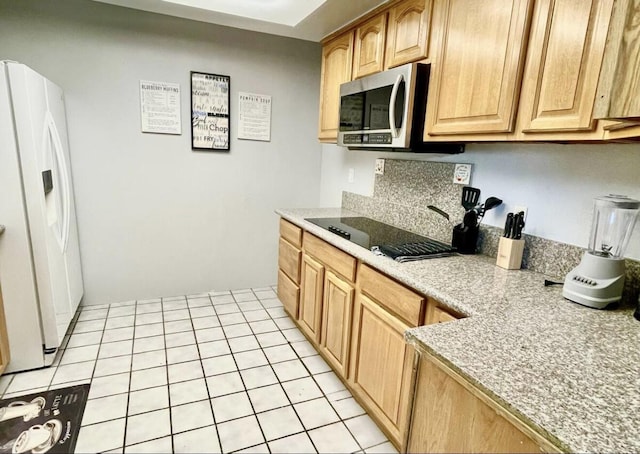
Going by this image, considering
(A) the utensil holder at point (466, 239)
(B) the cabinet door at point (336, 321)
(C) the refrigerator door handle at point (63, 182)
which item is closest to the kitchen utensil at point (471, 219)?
(A) the utensil holder at point (466, 239)

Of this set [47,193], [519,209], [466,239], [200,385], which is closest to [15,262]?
[47,193]

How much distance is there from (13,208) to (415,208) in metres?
2.24

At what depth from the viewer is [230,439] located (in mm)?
1633

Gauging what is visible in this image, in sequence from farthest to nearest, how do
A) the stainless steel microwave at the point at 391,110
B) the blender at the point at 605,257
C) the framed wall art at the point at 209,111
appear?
the framed wall art at the point at 209,111 < the stainless steel microwave at the point at 391,110 < the blender at the point at 605,257

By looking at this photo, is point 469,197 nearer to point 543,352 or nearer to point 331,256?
point 331,256

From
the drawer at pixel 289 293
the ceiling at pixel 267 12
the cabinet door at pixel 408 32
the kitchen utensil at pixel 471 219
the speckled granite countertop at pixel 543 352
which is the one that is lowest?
the drawer at pixel 289 293

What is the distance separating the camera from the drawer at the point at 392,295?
1.39 meters

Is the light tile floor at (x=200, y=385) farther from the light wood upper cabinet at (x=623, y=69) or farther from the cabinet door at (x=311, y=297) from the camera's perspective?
the light wood upper cabinet at (x=623, y=69)

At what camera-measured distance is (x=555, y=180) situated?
1.48 meters

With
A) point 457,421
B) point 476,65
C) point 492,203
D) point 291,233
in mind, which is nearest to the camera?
point 457,421

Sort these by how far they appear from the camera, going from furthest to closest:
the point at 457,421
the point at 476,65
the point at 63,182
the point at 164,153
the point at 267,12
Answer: the point at 164,153 < the point at 267,12 < the point at 63,182 < the point at 476,65 < the point at 457,421

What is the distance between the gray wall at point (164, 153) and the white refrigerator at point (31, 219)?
0.46 meters

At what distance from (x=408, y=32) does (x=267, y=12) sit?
3.81 feet

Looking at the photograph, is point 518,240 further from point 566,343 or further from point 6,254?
point 6,254
